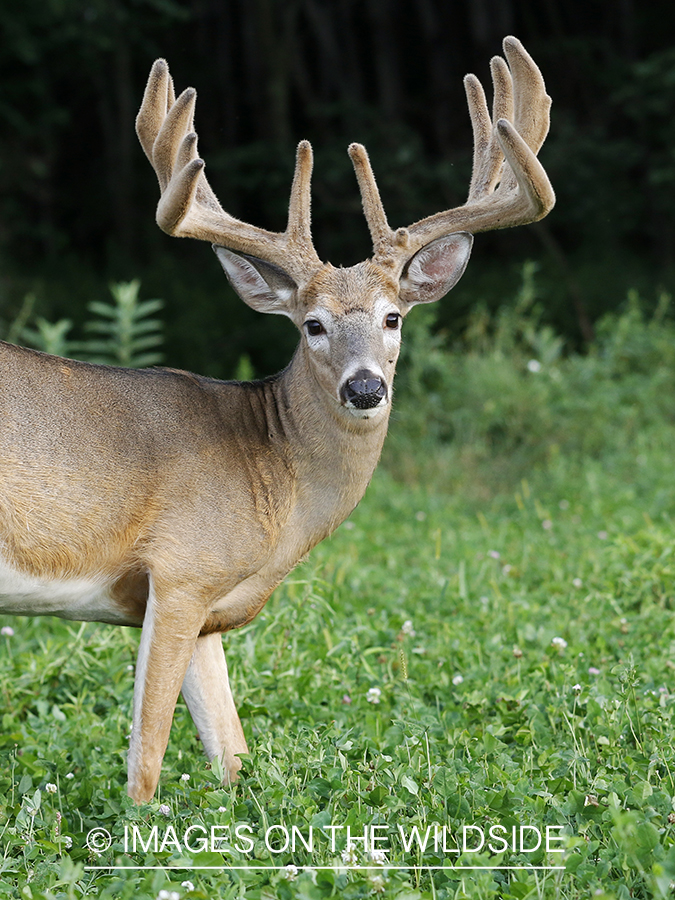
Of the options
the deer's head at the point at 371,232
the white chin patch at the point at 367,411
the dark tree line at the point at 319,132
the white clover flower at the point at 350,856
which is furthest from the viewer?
the dark tree line at the point at 319,132

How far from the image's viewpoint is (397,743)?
339 cm

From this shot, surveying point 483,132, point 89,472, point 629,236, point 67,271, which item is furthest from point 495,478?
point 629,236

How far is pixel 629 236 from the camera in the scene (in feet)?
54.3

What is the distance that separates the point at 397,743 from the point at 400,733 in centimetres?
5

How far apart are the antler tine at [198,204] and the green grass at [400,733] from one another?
1.22m

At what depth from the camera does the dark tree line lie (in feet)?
39.4

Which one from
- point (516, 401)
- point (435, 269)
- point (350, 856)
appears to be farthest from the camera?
point (516, 401)

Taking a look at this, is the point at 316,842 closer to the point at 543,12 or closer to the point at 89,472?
the point at 89,472

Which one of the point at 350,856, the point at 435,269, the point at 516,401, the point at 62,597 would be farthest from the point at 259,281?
the point at 516,401

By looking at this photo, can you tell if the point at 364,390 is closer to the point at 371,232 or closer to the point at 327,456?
the point at 327,456

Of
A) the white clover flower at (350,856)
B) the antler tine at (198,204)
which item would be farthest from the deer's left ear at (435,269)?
the white clover flower at (350,856)

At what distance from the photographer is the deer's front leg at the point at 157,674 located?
10.3ft

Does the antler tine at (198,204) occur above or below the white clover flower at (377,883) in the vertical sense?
above

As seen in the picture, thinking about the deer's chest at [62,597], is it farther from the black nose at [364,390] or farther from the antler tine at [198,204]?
the antler tine at [198,204]
